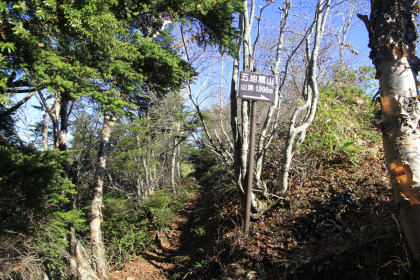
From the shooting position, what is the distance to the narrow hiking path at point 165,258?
5.12 m

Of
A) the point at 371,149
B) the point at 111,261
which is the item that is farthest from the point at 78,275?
the point at 371,149

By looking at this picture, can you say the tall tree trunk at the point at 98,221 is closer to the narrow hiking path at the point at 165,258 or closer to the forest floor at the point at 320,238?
the narrow hiking path at the point at 165,258

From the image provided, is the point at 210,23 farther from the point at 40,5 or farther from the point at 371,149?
the point at 371,149

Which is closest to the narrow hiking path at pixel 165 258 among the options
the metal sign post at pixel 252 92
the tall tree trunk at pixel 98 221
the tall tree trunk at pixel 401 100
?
the tall tree trunk at pixel 98 221

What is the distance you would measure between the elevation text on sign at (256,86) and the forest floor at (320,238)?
179cm

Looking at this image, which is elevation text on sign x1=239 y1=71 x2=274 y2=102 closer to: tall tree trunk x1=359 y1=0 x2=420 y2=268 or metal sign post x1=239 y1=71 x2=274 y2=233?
metal sign post x1=239 y1=71 x2=274 y2=233

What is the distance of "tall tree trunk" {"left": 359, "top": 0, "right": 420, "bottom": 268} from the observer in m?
1.68

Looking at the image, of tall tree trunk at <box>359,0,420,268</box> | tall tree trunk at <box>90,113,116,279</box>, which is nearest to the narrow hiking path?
tall tree trunk at <box>90,113,116,279</box>

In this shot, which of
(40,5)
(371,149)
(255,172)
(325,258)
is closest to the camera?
(325,258)

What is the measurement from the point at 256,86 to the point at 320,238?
237cm

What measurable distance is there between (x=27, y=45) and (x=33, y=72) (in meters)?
0.34

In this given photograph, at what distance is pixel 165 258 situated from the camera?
5.91m

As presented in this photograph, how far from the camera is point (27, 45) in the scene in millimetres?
3096

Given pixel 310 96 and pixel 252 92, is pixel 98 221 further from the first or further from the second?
pixel 310 96
